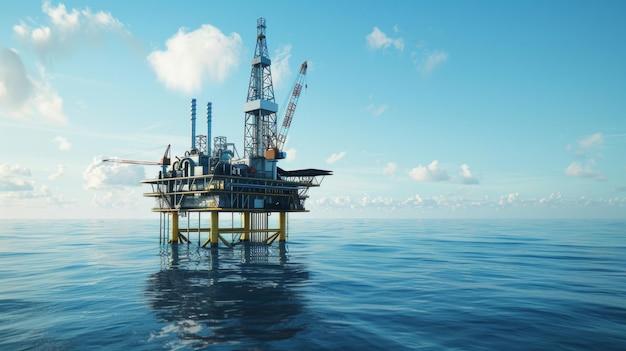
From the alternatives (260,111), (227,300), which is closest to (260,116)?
(260,111)

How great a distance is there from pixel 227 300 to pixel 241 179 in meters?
35.2

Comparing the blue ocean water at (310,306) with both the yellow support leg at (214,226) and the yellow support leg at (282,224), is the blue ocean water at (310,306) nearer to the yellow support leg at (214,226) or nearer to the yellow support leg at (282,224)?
the yellow support leg at (214,226)

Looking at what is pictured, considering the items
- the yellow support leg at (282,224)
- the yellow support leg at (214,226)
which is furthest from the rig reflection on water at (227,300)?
the yellow support leg at (282,224)

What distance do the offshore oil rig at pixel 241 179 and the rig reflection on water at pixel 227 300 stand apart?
12.2 m

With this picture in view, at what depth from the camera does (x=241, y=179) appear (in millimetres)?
63625

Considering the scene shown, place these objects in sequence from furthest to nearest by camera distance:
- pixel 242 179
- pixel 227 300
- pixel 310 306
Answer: pixel 242 179, pixel 227 300, pixel 310 306

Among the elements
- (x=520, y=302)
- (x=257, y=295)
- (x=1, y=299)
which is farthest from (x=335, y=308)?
(x=1, y=299)

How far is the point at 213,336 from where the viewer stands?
2119 centimetres

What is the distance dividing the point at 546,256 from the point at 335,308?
51007 millimetres

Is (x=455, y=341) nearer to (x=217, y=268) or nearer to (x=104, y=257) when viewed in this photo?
(x=217, y=268)

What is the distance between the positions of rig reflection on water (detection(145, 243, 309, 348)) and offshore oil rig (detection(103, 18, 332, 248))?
40.1 feet

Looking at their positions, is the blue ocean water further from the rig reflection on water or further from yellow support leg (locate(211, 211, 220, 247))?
yellow support leg (locate(211, 211, 220, 247))

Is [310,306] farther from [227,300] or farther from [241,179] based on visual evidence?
[241,179]

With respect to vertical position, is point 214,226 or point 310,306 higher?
point 214,226
